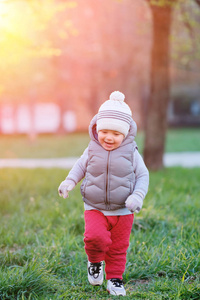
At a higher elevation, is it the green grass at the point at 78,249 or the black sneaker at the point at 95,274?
the black sneaker at the point at 95,274

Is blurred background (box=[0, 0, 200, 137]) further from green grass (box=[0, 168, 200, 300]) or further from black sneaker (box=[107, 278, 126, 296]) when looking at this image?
black sneaker (box=[107, 278, 126, 296])

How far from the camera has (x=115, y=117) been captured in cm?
301

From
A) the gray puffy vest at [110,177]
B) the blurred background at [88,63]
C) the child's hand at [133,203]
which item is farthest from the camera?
the blurred background at [88,63]

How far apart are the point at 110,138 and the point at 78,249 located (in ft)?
5.14

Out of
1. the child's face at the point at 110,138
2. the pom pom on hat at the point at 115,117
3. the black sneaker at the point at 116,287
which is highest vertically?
the pom pom on hat at the point at 115,117

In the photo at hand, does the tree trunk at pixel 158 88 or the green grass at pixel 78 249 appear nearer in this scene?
the green grass at pixel 78 249

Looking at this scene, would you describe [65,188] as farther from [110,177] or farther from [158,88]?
[158,88]

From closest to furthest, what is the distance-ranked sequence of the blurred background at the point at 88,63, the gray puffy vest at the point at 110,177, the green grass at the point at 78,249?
1. the gray puffy vest at the point at 110,177
2. the green grass at the point at 78,249
3. the blurred background at the point at 88,63

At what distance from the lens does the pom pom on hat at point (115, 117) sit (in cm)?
300

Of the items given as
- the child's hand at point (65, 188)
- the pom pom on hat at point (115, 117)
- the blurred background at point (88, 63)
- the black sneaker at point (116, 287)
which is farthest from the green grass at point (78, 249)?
the blurred background at point (88, 63)

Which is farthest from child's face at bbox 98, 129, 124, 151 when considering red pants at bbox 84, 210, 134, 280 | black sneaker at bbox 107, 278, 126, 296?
black sneaker at bbox 107, 278, 126, 296

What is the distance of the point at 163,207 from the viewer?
5.40m

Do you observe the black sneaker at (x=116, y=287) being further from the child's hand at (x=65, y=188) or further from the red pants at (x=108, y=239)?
the child's hand at (x=65, y=188)

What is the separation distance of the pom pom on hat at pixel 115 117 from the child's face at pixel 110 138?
32 millimetres
